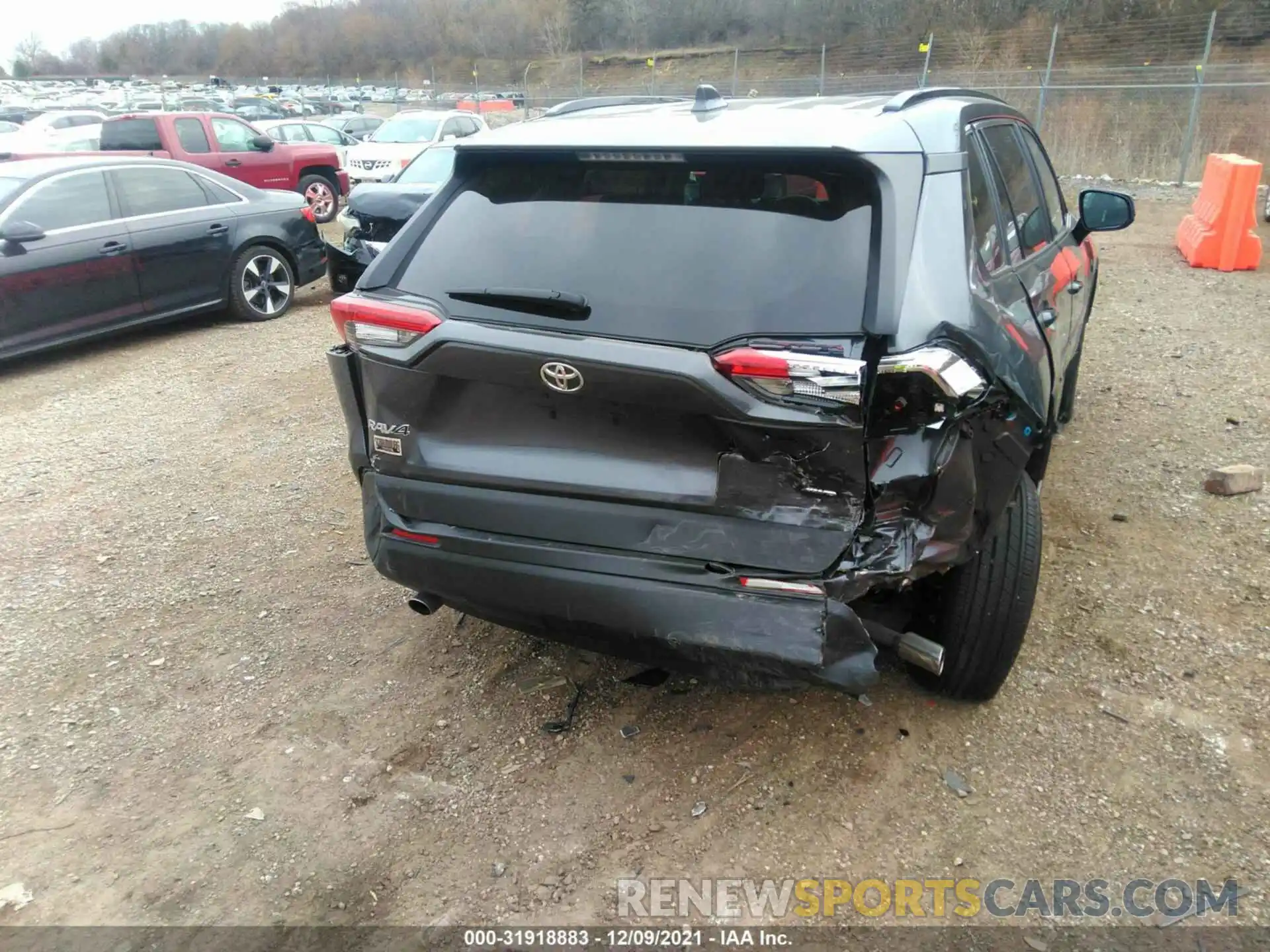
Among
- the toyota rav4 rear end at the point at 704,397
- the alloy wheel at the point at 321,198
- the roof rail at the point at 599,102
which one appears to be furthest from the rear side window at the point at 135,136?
the toyota rav4 rear end at the point at 704,397

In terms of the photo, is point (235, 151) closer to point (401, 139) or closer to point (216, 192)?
point (401, 139)

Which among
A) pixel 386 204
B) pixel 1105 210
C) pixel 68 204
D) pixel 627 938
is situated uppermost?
pixel 1105 210

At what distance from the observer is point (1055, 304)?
3.56 metres

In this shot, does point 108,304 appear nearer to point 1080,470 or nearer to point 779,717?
point 779,717

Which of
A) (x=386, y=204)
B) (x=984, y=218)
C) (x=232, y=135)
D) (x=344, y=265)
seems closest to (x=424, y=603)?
(x=984, y=218)

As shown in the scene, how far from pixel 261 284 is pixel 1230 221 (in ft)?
32.5

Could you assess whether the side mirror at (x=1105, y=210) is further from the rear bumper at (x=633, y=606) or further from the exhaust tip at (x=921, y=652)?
the rear bumper at (x=633, y=606)

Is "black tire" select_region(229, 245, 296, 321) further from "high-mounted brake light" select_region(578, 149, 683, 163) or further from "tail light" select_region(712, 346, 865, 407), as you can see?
"tail light" select_region(712, 346, 865, 407)

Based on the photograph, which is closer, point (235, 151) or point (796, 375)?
point (796, 375)

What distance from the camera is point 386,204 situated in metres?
9.10

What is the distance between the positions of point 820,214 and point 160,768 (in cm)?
268

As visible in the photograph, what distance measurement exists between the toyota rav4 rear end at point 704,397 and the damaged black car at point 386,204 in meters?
5.38

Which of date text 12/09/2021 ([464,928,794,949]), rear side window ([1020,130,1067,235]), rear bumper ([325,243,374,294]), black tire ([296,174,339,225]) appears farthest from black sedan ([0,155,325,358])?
rear side window ([1020,130,1067,235])

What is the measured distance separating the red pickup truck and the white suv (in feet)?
1.92
